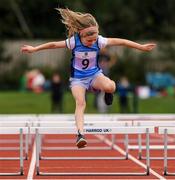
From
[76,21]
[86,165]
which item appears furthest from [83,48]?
[86,165]

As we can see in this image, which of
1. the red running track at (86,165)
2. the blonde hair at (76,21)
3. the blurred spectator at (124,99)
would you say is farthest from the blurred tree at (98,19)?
the blonde hair at (76,21)

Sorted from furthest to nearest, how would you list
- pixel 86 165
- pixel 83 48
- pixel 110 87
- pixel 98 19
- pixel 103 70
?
1. pixel 98 19
2. pixel 103 70
3. pixel 86 165
4. pixel 110 87
5. pixel 83 48

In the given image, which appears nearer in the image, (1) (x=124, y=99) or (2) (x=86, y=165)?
(2) (x=86, y=165)

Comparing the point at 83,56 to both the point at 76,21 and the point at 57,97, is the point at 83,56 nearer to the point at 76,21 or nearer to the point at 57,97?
the point at 76,21

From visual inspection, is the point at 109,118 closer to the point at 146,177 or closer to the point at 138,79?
the point at 146,177

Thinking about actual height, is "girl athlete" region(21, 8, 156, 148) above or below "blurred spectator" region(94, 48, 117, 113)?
above

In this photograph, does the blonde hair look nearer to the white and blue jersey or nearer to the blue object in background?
the white and blue jersey

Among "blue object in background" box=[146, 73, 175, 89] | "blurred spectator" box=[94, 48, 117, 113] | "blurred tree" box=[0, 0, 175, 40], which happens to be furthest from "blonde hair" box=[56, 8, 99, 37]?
"blurred tree" box=[0, 0, 175, 40]

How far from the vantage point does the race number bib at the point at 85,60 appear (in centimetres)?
1067

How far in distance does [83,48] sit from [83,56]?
4.4 inches

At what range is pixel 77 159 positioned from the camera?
40.2 ft

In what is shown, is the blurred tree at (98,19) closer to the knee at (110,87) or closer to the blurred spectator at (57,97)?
the blurred spectator at (57,97)

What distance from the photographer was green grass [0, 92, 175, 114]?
26.4m

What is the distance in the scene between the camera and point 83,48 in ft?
34.9
